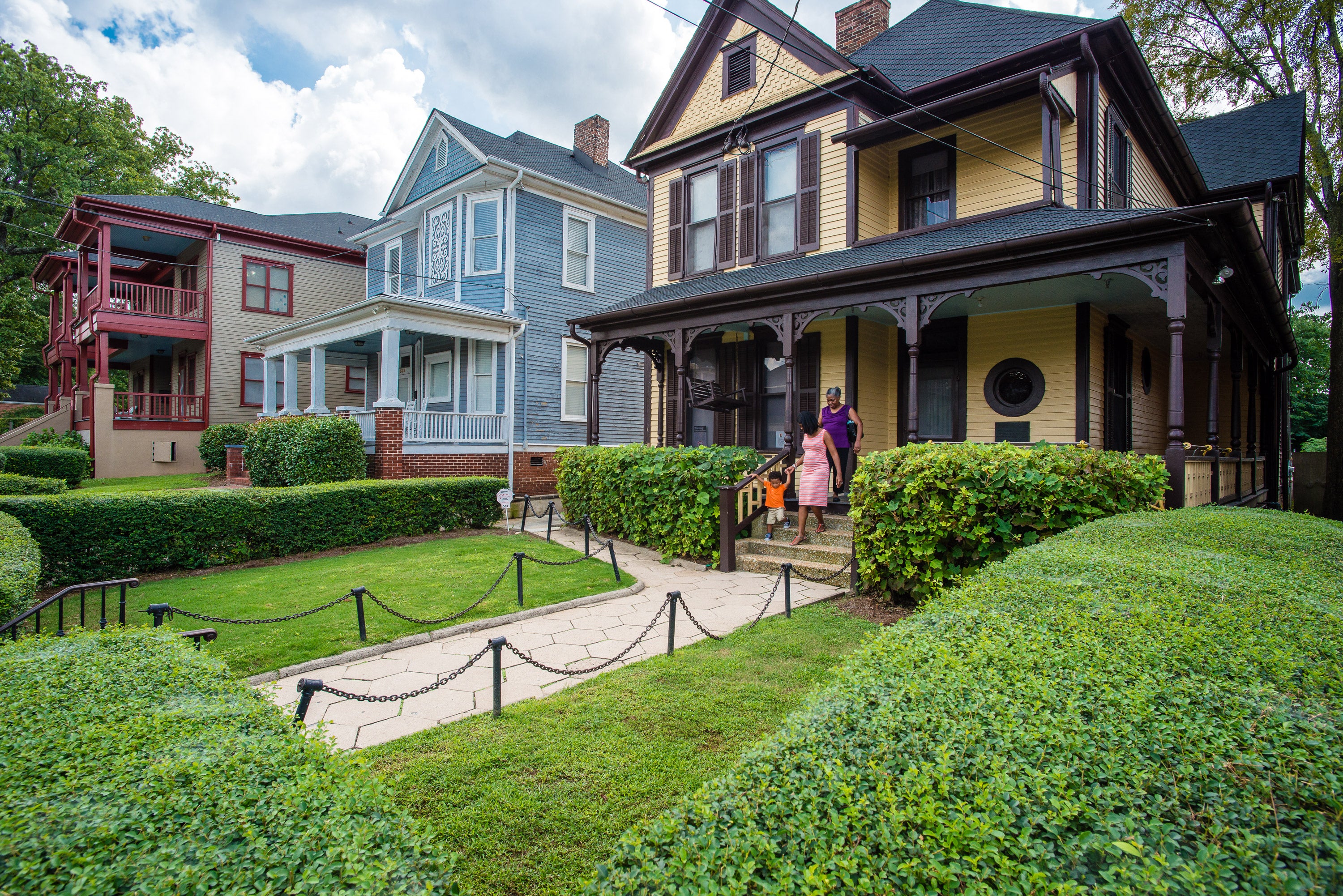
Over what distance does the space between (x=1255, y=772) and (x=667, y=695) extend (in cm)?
336

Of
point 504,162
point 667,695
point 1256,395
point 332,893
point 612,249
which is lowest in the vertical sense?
point 667,695

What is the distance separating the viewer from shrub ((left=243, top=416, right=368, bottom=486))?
44.1 feet

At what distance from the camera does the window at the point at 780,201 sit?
39.8ft

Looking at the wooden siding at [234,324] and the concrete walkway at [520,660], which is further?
the wooden siding at [234,324]

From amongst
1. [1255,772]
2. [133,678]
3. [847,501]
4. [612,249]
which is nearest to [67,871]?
[133,678]

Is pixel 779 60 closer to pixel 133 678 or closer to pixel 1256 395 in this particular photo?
pixel 133 678

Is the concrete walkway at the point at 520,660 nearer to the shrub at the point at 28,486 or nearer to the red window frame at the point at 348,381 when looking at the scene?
the shrub at the point at 28,486

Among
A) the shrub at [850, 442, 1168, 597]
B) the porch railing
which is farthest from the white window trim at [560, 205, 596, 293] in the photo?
the shrub at [850, 442, 1168, 597]

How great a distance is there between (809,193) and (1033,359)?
4854 mm

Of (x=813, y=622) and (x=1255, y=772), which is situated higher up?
(x=1255, y=772)

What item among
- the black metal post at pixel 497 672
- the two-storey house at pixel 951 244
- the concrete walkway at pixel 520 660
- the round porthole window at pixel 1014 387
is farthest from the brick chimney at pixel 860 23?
the black metal post at pixel 497 672

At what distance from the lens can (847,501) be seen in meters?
10.1

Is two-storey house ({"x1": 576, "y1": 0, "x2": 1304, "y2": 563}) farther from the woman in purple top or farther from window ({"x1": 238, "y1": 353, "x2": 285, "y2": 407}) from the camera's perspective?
window ({"x1": 238, "y1": 353, "x2": 285, "y2": 407})

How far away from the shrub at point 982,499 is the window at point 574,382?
1177 cm
